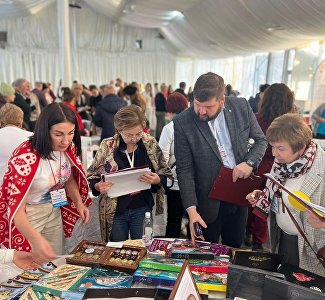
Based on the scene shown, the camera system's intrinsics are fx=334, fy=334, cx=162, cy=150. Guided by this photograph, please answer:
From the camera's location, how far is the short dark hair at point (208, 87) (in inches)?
65.1

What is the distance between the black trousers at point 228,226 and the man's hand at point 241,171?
230 mm

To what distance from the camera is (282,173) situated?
5.43ft

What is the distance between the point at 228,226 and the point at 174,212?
0.79 meters

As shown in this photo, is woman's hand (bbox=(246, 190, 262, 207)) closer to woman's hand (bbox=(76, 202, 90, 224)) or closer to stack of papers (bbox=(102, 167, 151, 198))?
stack of papers (bbox=(102, 167, 151, 198))

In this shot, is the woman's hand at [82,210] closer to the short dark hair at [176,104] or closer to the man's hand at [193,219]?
the man's hand at [193,219]

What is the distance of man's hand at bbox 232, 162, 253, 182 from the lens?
176 centimetres

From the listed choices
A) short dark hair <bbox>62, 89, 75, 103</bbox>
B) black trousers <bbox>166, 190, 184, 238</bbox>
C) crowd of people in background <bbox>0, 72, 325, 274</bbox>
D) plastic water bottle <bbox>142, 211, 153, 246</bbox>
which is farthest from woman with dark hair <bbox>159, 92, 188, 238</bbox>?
short dark hair <bbox>62, 89, 75, 103</bbox>

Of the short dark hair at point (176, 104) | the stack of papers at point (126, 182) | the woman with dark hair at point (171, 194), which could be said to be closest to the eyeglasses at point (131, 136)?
the stack of papers at point (126, 182)

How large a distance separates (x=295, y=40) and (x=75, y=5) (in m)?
8.51

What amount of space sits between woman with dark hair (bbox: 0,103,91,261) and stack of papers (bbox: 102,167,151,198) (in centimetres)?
16

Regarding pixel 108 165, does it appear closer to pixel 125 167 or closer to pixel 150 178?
pixel 125 167

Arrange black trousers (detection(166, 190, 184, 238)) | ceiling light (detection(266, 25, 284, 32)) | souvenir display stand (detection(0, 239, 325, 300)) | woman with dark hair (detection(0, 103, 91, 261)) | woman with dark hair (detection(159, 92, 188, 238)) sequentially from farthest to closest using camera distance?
ceiling light (detection(266, 25, 284, 32)), black trousers (detection(166, 190, 184, 238)), woman with dark hair (detection(159, 92, 188, 238)), woman with dark hair (detection(0, 103, 91, 261)), souvenir display stand (detection(0, 239, 325, 300))

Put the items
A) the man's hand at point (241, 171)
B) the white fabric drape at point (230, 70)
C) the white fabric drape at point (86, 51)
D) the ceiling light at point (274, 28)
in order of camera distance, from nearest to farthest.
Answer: the man's hand at point (241, 171) < the ceiling light at point (274, 28) < the white fabric drape at point (86, 51) < the white fabric drape at point (230, 70)

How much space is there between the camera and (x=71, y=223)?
74.1 inches
